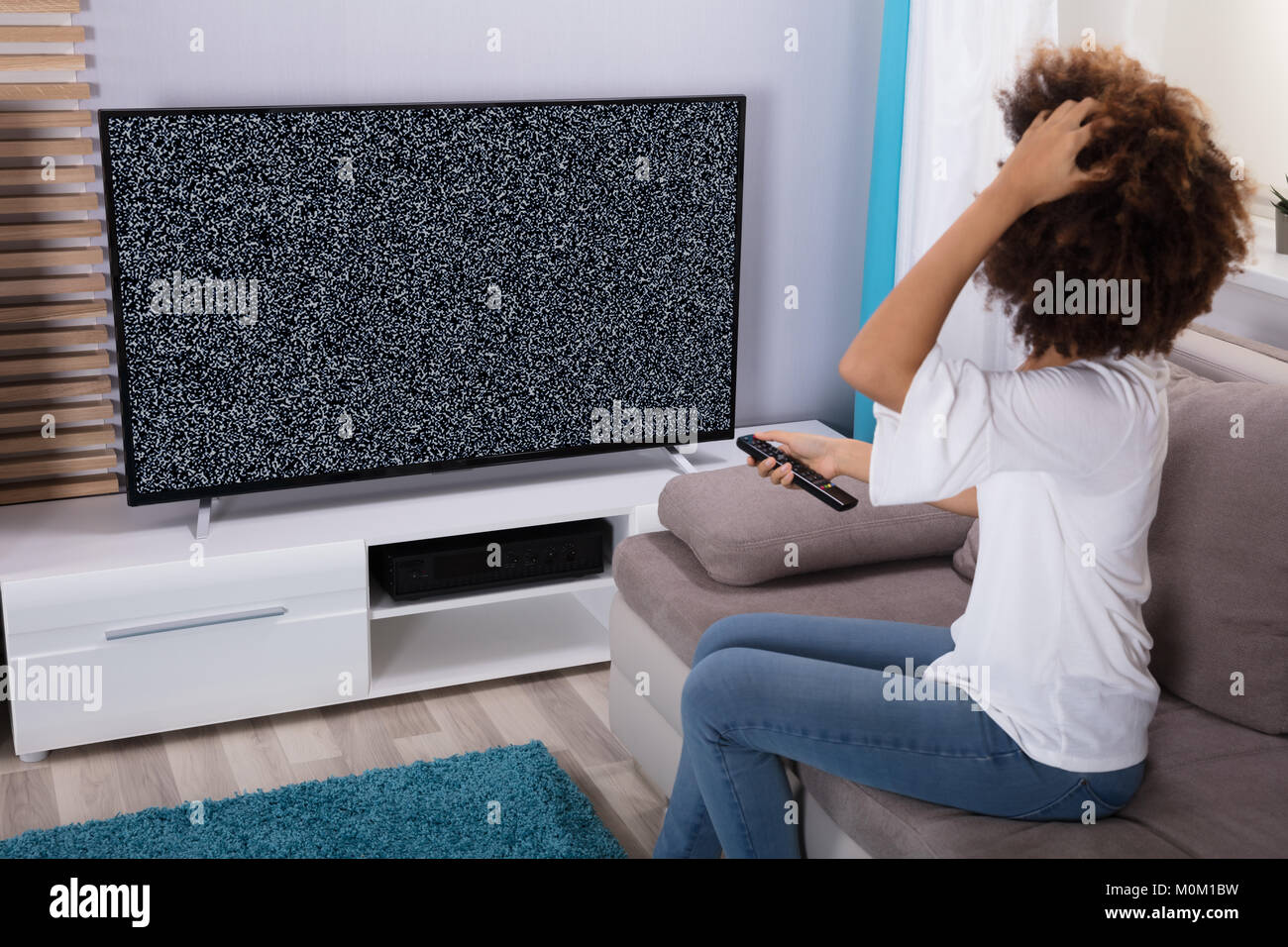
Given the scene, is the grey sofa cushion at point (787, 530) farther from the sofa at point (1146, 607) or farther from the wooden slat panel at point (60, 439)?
the wooden slat panel at point (60, 439)

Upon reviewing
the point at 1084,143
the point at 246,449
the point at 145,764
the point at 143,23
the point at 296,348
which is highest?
the point at 143,23

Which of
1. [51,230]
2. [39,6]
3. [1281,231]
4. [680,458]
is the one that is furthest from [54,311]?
[1281,231]

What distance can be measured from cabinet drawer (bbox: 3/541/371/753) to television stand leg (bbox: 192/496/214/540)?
12cm

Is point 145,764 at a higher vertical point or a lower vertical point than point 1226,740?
lower

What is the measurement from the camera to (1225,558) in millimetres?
1887

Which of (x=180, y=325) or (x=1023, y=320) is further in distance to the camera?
(x=180, y=325)

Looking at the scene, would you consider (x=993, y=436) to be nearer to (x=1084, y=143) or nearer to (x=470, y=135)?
(x=1084, y=143)

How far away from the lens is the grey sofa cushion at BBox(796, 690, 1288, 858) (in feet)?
5.21

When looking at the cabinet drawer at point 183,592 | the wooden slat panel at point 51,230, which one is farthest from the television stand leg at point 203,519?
the wooden slat panel at point 51,230

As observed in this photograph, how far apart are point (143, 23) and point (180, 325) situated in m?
0.61

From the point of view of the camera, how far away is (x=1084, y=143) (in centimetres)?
139

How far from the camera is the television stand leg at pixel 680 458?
3.14 meters

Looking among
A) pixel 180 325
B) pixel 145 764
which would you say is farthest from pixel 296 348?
pixel 145 764
